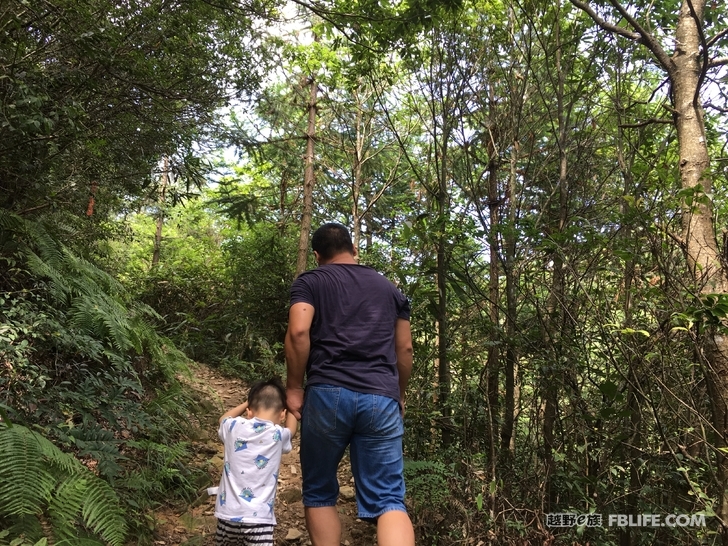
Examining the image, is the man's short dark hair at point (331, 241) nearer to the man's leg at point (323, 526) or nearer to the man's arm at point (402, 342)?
the man's arm at point (402, 342)

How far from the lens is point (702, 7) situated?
10.4 feet

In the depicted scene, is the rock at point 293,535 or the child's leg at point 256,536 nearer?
the child's leg at point 256,536

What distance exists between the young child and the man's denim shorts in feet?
0.73

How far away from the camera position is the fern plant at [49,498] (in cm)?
252

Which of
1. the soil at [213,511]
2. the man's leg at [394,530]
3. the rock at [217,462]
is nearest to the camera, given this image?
the man's leg at [394,530]

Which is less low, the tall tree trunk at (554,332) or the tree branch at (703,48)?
the tree branch at (703,48)

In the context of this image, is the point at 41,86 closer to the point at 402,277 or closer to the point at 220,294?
the point at 402,277

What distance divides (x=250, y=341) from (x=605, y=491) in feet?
25.4

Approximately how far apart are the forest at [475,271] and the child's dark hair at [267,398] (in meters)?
1.07

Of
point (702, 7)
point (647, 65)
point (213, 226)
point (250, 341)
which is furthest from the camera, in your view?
point (213, 226)

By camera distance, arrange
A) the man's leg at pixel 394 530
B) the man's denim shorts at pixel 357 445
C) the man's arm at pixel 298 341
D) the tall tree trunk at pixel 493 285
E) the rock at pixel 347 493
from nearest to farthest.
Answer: the man's leg at pixel 394 530
the man's denim shorts at pixel 357 445
the man's arm at pixel 298 341
the tall tree trunk at pixel 493 285
the rock at pixel 347 493

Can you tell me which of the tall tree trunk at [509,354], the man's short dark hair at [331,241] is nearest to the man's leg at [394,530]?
the man's short dark hair at [331,241]

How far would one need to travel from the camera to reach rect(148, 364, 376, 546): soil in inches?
142

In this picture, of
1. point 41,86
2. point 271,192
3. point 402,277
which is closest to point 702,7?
point 402,277
